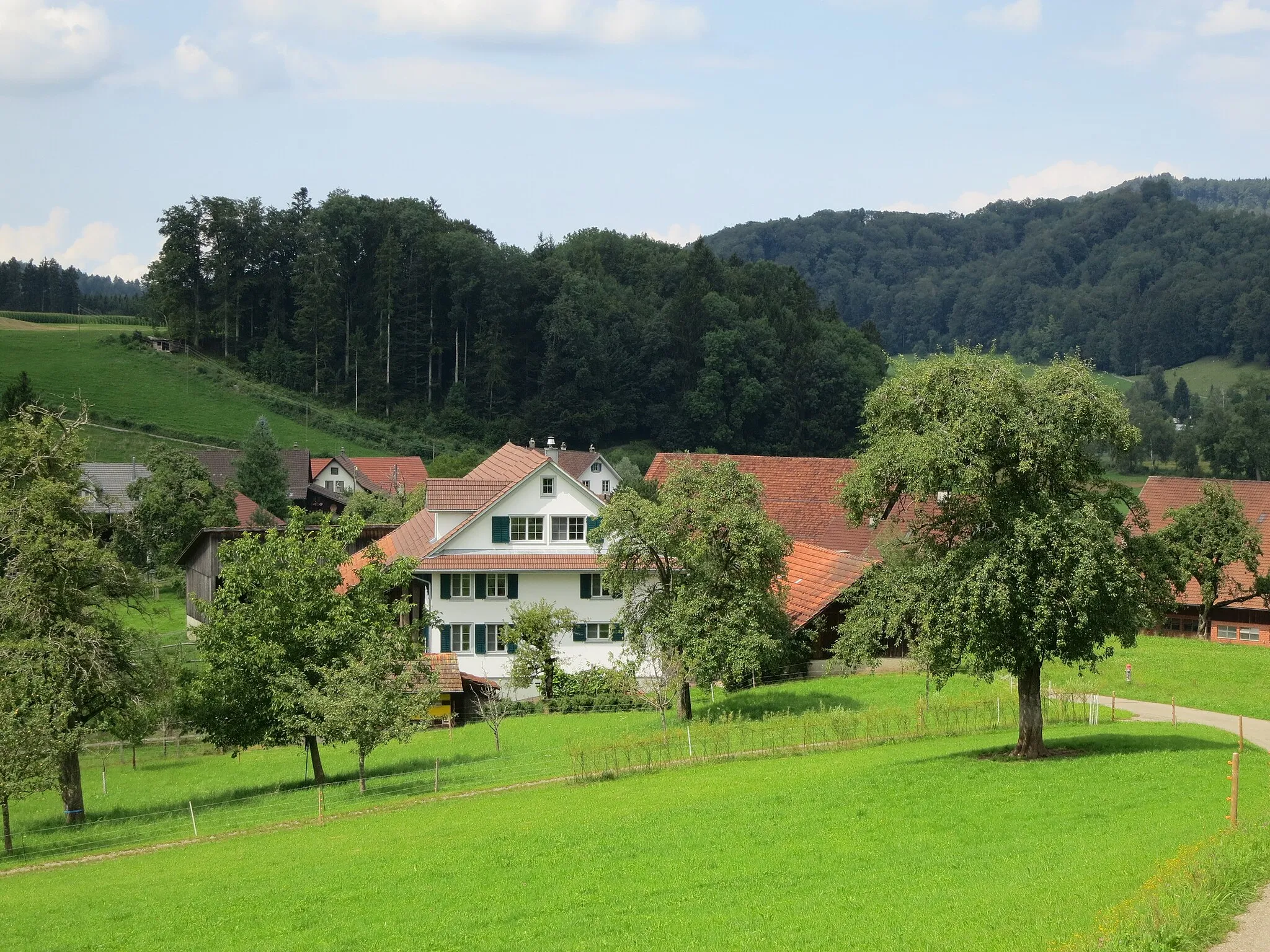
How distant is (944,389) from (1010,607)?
4.61 m

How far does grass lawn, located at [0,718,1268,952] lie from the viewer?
1622 centimetres

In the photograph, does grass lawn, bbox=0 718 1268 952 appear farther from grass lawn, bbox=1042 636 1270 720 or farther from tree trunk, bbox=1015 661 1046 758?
grass lawn, bbox=1042 636 1270 720

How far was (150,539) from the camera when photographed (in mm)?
71875

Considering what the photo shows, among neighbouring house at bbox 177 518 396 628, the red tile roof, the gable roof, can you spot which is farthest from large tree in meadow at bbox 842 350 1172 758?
neighbouring house at bbox 177 518 396 628

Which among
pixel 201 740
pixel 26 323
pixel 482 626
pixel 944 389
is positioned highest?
pixel 26 323

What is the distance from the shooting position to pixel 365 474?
4023 inches

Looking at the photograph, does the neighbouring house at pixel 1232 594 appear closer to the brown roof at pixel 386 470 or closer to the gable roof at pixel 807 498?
the gable roof at pixel 807 498

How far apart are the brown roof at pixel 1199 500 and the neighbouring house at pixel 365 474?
53.4 metres

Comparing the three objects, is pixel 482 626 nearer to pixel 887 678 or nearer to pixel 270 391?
pixel 887 678

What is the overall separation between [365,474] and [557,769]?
73.5 metres

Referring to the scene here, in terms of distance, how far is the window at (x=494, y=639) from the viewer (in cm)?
4731

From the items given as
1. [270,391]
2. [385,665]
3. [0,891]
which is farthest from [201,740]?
[270,391]

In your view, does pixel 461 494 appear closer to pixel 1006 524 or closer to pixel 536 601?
pixel 536 601

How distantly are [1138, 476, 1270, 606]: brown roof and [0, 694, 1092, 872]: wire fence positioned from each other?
22.6 meters
